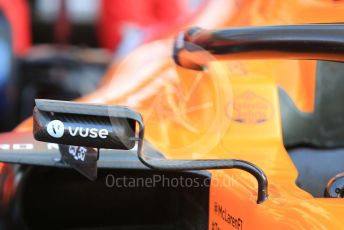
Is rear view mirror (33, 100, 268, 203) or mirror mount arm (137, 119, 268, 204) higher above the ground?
rear view mirror (33, 100, 268, 203)

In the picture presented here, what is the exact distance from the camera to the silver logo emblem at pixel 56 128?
1378mm

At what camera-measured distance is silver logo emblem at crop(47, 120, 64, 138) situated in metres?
1.38

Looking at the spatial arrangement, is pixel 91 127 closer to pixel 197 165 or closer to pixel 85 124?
pixel 85 124

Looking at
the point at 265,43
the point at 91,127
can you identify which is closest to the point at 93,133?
the point at 91,127

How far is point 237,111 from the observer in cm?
193

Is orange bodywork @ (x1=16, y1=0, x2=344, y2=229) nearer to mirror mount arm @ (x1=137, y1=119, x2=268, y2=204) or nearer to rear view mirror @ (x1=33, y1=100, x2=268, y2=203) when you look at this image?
mirror mount arm @ (x1=137, y1=119, x2=268, y2=204)

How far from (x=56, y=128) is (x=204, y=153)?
20.4 inches

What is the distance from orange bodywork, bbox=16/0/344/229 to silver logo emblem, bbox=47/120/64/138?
0.39 meters

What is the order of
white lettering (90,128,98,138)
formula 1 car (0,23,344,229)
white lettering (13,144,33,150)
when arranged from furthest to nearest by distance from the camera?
white lettering (13,144,33,150), formula 1 car (0,23,344,229), white lettering (90,128,98,138)

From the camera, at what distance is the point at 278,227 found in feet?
4.65

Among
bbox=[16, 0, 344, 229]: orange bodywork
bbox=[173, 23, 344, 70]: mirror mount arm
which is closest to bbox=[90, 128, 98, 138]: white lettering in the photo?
bbox=[16, 0, 344, 229]: orange bodywork

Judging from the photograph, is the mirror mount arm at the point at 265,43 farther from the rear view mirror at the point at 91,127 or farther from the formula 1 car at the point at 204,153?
the rear view mirror at the point at 91,127

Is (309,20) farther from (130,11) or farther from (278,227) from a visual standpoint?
(130,11)

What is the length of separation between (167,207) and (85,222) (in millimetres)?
238
